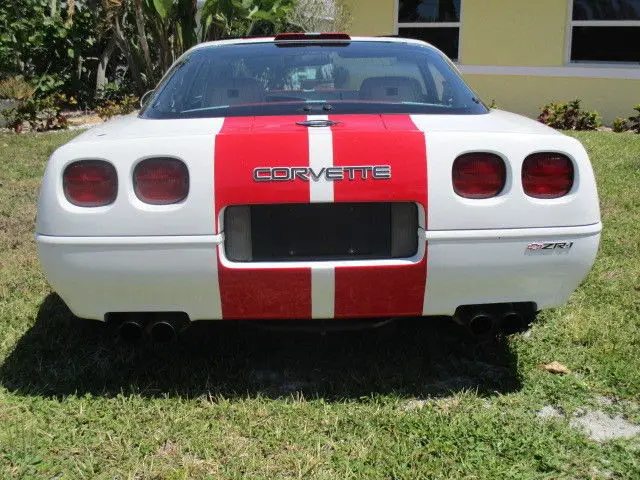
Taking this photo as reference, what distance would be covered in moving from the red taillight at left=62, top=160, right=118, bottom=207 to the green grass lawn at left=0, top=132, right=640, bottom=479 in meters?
0.79

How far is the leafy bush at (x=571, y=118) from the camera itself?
10633 millimetres

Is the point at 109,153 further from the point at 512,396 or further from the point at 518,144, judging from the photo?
the point at 512,396

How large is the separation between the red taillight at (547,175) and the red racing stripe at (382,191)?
15.2 inches

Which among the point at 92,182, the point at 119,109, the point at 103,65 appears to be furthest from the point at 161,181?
the point at 103,65

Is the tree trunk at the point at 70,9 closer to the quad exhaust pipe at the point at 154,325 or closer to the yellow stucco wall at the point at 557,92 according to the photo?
the yellow stucco wall at the point at 557,92

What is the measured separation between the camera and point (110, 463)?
231 cm

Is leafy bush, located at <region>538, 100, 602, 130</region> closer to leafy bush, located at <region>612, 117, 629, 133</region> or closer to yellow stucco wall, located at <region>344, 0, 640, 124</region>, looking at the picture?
leafy bush, located at <region>612, 117, 629, 133</region>

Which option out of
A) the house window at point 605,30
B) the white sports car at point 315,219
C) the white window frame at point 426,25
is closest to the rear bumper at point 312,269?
the white sports car at point 315,219

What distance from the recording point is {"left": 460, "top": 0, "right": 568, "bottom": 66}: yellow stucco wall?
38.4ft

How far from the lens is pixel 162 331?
2.65 metres

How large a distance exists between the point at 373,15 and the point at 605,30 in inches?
155

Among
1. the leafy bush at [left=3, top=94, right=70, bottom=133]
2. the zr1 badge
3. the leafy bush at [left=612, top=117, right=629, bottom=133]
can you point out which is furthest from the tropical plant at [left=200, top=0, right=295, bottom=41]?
the zr1 badge

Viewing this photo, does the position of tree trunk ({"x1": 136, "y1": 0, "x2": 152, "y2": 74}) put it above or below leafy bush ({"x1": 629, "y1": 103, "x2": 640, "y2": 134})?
above

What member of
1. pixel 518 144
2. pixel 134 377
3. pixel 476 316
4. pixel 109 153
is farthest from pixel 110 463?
pixel 518 144
